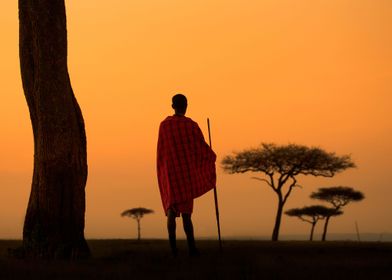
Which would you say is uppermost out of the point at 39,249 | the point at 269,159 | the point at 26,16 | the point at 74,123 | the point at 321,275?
the point at 269,159

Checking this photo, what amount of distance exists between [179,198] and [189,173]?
0.46 metres

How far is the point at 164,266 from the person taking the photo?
880 cm

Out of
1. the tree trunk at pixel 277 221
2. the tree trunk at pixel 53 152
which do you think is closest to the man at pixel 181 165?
the tree trunk at pixel 53 152

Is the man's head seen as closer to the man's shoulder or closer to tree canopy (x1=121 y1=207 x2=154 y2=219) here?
the man's shoulder

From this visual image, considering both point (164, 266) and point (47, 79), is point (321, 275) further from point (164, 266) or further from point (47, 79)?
point (47, 79)

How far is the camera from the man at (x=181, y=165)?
1033 cm

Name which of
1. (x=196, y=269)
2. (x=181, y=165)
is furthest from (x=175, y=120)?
(x=196, y=269)

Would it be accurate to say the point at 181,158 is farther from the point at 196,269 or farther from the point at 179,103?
the point at 196,269

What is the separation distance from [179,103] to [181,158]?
907mm

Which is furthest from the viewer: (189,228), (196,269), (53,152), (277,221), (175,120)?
(277,221)


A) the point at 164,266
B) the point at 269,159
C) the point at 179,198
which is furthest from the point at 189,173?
the point at 269,159

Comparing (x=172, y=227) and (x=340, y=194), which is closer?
(x=172, y=227)

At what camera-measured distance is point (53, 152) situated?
11086 millimetres

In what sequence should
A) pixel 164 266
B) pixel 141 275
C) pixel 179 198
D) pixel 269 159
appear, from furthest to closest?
1. pixel 269 159
2. pixel 179 198
3. pixel 164 266
4. pixel 141 275
